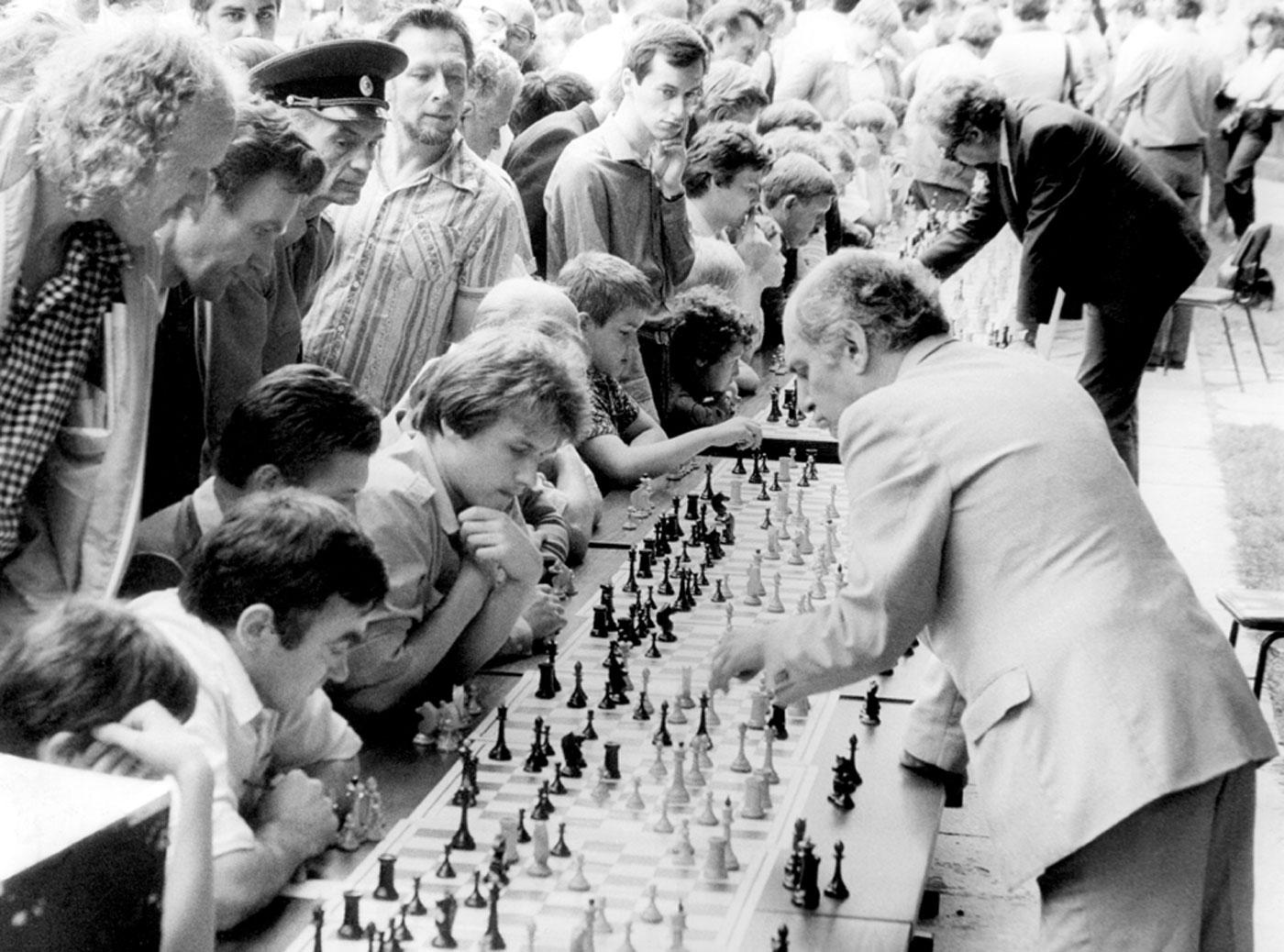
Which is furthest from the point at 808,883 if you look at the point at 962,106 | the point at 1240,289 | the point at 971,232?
the point at 1240,289

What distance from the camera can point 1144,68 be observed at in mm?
13844

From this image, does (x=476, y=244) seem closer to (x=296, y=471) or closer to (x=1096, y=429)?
(x=296, y=471)

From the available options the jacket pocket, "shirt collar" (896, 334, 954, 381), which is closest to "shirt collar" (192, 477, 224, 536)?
"shirt collar" (896, 334, 954, 381)

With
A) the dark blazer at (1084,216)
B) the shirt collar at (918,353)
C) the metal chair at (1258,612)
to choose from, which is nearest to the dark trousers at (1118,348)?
the dark blazer at (1084,216)

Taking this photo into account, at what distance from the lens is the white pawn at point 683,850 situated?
299 cm

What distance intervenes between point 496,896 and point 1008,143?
5.23 m

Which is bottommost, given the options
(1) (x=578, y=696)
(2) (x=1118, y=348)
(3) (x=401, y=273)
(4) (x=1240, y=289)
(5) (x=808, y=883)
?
(4) (x=1240, y=289)

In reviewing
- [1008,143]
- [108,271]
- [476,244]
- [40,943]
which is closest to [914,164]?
[1008,143]

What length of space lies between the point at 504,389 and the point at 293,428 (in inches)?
18.3

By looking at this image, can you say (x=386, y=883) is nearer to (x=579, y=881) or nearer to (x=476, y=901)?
(x=476, y=901)

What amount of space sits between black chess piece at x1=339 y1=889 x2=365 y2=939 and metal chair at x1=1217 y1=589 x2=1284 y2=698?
3743mm

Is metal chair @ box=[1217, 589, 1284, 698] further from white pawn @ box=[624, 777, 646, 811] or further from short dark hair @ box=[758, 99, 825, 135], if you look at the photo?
short dark hair @ box=[758, 99, 825, 135]

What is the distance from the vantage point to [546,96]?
27.0 ft

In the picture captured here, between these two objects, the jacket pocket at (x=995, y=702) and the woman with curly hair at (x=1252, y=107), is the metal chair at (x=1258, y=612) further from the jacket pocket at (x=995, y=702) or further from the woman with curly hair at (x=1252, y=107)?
the woman with curly hair at (x=1252, y=107)
